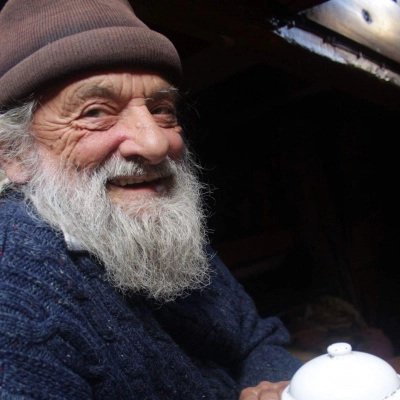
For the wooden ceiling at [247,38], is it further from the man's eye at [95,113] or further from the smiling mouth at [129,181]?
the smiling mouth at [129,181]

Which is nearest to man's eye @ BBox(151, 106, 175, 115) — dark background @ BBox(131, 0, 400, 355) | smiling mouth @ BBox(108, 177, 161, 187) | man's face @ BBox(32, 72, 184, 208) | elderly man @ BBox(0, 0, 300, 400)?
elderly man @ BBox(0, 0, 300, 400)

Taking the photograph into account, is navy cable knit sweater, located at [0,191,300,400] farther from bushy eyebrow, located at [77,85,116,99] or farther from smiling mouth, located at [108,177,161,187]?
bushy eyebrow, located at [77,85,116,99]

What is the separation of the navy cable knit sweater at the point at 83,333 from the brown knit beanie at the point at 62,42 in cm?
37

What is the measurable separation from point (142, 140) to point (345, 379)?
85 centimetres

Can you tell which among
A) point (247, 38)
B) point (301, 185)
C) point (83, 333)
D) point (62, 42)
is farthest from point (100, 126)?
point (301, 185)

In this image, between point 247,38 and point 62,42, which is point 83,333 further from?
point 247,38

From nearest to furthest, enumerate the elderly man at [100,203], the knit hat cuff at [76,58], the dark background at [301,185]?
1. the elderly man at [100,203]
2. the knit hat cuff at [76,58]
3. the dark background at [301,185]

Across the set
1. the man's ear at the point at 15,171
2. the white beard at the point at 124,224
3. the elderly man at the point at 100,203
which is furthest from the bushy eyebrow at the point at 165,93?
the man's ear at the point at 15,171

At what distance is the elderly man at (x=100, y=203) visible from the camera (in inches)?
44.2

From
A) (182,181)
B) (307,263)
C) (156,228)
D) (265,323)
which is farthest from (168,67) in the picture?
(307,263)

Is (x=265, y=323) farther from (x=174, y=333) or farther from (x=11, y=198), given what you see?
(x=11, y=198)

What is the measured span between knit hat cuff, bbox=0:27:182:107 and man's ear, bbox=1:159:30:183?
0.19m

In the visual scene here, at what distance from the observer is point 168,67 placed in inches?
58.3

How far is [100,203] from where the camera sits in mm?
1318
